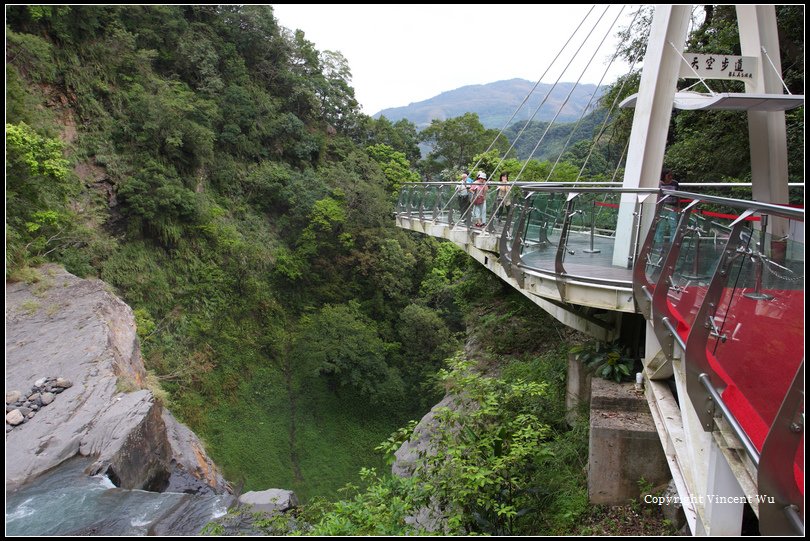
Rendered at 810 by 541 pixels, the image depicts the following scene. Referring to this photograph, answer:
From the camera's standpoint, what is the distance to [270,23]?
83.5 feet

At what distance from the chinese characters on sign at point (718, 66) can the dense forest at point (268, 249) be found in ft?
4.96

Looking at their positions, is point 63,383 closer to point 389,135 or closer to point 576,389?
point 576,389

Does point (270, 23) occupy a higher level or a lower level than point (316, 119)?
higher

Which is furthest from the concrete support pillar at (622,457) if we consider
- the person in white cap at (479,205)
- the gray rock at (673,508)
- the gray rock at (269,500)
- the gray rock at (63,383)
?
the gray rock at (63,383)

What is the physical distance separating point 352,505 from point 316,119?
24.6 meters

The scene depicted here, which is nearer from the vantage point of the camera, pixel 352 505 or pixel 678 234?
pixel 678 234

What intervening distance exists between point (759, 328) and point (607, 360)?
3.75 meters

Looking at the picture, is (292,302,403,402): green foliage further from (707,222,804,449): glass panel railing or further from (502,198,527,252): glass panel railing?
(707,222,804,449): glass panel railing

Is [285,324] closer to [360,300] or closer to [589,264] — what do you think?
[360,300]

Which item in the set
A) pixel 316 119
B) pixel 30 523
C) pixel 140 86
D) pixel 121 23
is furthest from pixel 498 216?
pixel 316 119

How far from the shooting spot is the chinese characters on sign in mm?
6332

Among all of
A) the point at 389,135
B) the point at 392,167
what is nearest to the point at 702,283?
the point at 392,167

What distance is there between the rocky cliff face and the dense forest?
1.29m

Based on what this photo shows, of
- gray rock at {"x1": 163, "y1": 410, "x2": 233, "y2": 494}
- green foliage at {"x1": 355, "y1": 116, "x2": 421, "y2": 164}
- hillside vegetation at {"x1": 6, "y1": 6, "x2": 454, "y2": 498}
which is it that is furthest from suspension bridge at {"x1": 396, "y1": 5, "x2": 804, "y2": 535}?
green foliage at {"x1": 355, "y1": 116, "x2": 421, "y2": 164}
